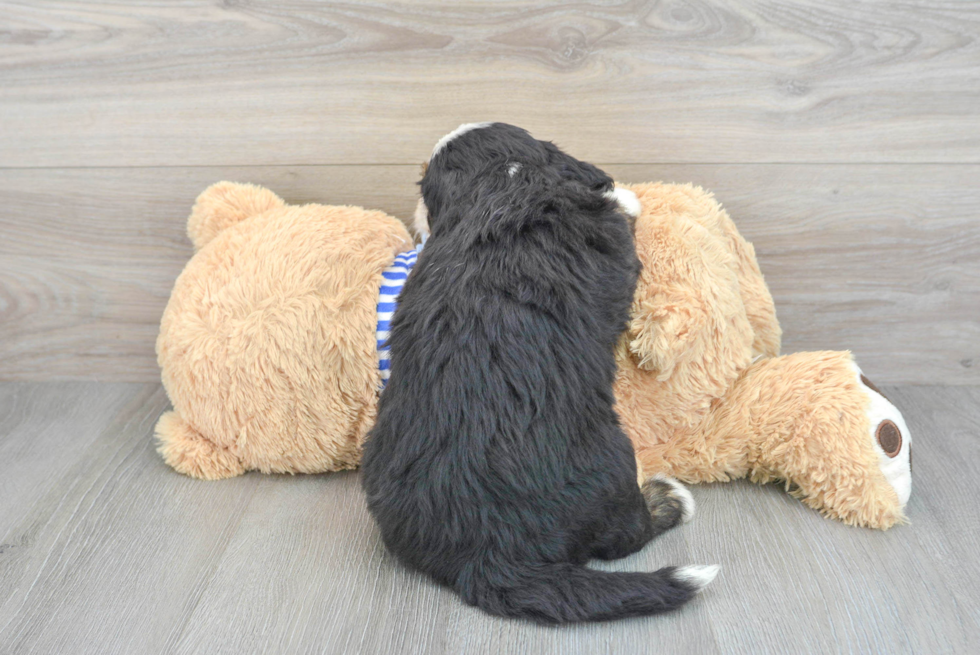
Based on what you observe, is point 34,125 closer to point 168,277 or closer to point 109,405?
point 168,277

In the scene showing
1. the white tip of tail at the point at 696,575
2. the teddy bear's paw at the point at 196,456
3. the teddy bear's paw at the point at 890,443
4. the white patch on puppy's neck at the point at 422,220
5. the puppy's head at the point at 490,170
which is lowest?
the teddy bear's paw at the point at 196,456

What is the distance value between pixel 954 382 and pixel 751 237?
0.52m

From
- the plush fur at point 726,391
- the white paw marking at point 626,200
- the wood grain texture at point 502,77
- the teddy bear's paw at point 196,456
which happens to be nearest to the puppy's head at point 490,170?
the white paw marking at point 626,200

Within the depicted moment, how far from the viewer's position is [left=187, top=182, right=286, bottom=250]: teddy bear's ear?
4.35 ft

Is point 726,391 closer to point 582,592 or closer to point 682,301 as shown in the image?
point 682,301

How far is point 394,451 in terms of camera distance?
3.08 ft

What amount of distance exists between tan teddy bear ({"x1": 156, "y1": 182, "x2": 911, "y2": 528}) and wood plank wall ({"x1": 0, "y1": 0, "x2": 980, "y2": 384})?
17cm

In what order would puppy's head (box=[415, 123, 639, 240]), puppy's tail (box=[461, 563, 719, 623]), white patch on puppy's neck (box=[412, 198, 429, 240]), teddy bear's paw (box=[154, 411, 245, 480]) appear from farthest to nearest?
teddy bear's paw (box=[154, 411, 245, 480]), white patch on puppy's neck (box=[412, 198, 429, 240]), puppy's head (box=[415, 123, 639, 240]), puppy's tail (box=[461, 563, 719, 623])

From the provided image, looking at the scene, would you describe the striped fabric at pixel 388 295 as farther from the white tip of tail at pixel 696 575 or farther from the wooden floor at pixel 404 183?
the white tip of tail at pixel 696 575

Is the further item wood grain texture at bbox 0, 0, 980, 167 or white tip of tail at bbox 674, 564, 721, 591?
wood grain texture at bbox 0, 0, 980, 167

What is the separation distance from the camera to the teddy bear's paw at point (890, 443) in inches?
41.6

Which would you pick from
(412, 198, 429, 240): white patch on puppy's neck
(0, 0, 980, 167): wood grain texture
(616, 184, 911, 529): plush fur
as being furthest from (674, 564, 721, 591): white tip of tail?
(0, 0, 980, 167): wood grain texture

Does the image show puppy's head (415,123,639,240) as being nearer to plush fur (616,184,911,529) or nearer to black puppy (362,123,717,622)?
black puppy (362,123,717,622)

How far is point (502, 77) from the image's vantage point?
4.28 feet
